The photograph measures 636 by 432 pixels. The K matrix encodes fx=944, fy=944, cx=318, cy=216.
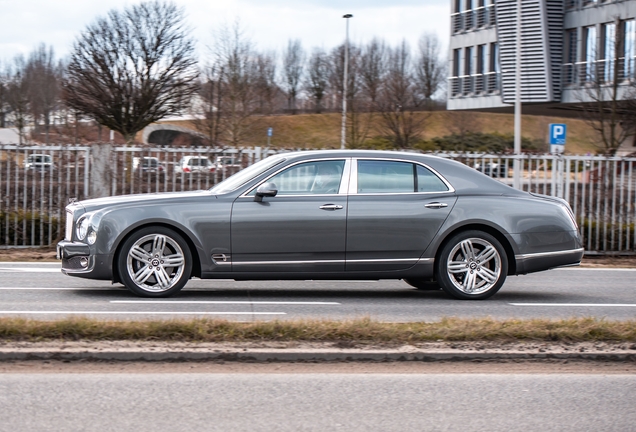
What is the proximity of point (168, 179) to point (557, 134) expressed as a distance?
11.5m

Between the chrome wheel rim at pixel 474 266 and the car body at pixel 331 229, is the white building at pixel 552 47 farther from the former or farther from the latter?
the chrome wheel rim at pixel 474 266

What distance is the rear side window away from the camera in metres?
9.88

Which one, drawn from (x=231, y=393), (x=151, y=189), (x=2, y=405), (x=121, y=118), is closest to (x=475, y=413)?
(x=231, y=393)

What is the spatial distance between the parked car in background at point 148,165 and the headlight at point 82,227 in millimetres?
6557

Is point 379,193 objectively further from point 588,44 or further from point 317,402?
point 588,44

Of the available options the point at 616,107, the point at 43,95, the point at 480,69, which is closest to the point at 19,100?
the point at 43,95

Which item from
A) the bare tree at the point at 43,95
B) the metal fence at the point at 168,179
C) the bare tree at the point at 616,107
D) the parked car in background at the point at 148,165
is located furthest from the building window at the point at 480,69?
the parked car in background at the point at 148,165

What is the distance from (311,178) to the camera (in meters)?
9.80

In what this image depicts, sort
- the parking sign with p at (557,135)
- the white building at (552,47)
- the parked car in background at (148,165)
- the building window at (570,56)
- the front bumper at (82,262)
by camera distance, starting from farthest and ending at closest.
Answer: the building window at (570,56), the white building at (552,47), the parking sign with p at (557,135), the parked car in background at (148,165), the front bumper at (82,262)

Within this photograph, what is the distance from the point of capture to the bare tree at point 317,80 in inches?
4007

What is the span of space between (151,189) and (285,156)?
22.0 feet

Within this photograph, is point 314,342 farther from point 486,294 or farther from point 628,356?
point 486,294

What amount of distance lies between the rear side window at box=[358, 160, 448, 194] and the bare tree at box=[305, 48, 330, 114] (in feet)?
297

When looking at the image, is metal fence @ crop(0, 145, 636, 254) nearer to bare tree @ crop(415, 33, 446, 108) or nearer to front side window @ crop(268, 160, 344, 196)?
front side window @ crop(268, 160, 344, 196)
